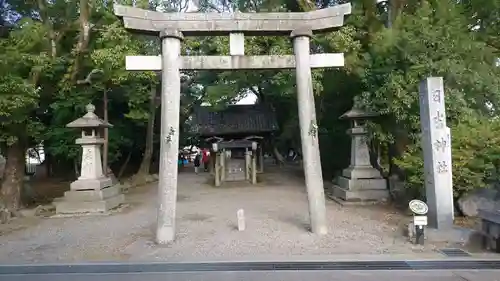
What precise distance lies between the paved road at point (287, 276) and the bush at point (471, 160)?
13.8 ft

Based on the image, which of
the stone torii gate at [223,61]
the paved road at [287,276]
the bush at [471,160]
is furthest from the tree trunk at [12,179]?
the bush at [471,160]

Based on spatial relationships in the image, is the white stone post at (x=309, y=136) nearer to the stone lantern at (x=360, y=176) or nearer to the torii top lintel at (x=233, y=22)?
the torii top lintel at (x=233, y=22)

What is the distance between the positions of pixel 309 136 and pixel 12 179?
1119 cm

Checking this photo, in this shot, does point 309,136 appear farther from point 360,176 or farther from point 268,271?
point 360,176

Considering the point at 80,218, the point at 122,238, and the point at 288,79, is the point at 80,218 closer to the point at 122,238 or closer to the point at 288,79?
the point at 122,238

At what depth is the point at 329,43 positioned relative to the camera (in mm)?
13023

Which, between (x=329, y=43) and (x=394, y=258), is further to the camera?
(x=329, y=43)

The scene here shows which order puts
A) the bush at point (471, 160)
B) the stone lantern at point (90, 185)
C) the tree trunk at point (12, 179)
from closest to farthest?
the bush at point (471, 160)
the stone lantern at point (90, 185)
the tree trunk at point (12, 179)

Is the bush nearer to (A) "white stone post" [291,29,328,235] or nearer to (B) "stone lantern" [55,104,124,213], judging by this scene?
(A) "white stone post" [291,29,328,235]

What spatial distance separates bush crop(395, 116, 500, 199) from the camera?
9.50 meters

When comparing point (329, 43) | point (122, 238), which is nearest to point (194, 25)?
point (122, 238)

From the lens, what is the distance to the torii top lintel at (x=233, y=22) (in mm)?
8219

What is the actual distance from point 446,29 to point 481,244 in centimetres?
654

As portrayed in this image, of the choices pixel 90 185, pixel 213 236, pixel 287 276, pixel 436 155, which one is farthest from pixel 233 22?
pixel 90 185
